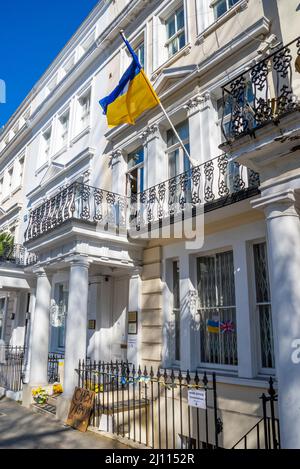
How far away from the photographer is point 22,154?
20266 millimetres

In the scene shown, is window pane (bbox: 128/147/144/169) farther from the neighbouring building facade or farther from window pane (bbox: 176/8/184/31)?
window pane (bbox: 176/8/184/31)

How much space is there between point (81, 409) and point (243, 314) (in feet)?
12.9

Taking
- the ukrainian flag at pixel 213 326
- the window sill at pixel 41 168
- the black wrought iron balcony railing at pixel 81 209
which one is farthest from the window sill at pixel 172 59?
the window sill at pixel 41 168

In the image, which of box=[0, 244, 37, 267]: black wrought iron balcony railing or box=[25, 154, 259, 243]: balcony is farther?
box=[0, 244, 37, 267]: black wrought iron balcony railing

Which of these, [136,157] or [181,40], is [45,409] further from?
[181,40]

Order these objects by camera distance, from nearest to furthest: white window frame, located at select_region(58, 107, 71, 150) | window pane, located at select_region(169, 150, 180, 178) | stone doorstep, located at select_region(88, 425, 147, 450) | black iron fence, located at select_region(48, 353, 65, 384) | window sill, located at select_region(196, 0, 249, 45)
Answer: stone doorstep, located at select_region(88, 425, 147, 450) < window sill, located at select_region(196, 0, 249, 45) < window pane, located at select_region(169, 150, 180, 178) < black iron fence, located at select_region(48, 353, 65, 384) < white window frame, located at select_region(58, 107, 71, 150)

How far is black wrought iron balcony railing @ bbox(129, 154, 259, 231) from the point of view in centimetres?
720

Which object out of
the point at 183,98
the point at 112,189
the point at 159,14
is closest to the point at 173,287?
the point at 112,189

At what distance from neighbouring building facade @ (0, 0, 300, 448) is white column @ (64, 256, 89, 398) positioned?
0.03 m

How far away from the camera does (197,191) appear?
27.0ft

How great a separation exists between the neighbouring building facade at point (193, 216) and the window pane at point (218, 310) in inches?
1.3

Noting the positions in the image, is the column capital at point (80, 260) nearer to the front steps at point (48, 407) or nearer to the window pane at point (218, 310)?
the window pane at point (218, 310)

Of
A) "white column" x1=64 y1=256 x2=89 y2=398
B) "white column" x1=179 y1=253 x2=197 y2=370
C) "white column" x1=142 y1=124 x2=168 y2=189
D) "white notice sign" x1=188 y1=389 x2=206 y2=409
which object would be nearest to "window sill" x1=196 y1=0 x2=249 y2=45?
"white column" x1=142 y1=124 x2=168 y2=189
